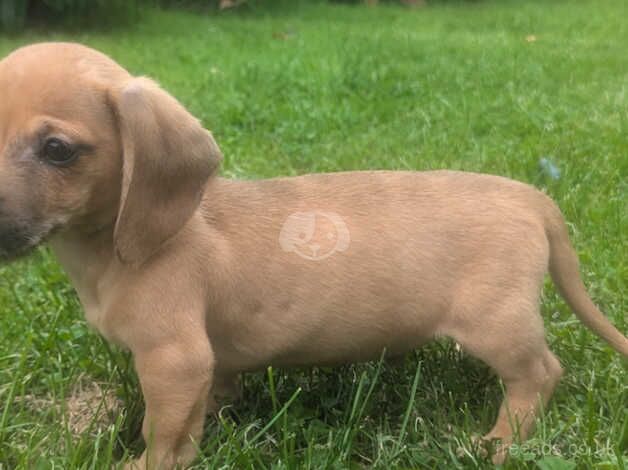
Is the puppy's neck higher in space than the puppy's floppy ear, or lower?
lower

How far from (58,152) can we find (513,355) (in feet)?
4.50

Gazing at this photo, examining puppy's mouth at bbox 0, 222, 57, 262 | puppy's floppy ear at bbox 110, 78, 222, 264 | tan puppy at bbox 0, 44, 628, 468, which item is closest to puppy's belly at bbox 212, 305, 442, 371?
tan puppy at bbox 0, 44, 628, 468

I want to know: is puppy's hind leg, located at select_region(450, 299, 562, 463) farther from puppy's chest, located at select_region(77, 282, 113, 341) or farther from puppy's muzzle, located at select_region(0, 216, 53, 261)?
puppy's muzzle, located at select_region(0, 216, 53, 261)

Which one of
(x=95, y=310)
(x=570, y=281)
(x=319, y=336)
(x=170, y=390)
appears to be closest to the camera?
(x=170, y=390)

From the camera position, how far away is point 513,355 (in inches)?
98.2

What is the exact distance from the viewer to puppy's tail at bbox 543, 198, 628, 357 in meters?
2.72

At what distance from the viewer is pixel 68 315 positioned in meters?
3.28

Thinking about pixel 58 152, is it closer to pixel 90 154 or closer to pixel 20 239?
pixel 90 154

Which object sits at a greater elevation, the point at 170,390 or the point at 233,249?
the point at 233,249

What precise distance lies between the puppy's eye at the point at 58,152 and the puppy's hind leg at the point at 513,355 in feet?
3.89

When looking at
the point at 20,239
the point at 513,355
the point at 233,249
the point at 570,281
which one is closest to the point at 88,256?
the point at 20,239

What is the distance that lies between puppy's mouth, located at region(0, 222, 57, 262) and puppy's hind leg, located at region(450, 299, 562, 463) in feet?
3.87

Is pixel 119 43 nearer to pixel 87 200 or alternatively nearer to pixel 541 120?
pixel 541 120

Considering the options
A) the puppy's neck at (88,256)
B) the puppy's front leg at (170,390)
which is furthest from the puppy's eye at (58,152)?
the puppy's front leg at (170,390)
